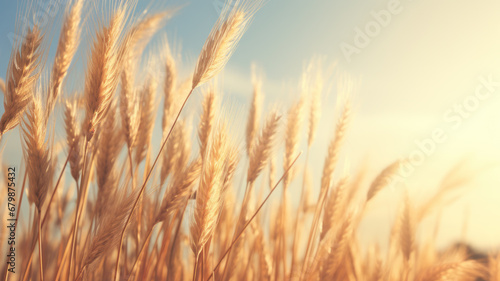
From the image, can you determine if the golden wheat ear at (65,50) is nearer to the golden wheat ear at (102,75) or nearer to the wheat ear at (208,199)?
the golden wheat ear at (102,75)

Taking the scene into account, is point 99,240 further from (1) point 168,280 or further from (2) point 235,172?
(1) point 168,280

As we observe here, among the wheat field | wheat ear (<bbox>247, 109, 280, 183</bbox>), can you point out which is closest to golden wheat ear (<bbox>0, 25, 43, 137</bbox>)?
the wheat field

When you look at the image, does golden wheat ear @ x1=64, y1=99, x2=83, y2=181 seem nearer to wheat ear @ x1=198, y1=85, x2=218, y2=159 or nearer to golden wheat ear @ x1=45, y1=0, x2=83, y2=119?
golden wheat ear @ x1=45, y1=0, x2=83, y2=119

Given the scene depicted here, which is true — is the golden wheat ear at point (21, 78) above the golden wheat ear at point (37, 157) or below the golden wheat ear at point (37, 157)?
above

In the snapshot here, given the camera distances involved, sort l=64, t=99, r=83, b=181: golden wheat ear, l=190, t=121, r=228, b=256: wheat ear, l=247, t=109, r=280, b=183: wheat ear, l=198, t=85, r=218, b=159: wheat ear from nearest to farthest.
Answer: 1. l=190, t=121, r=228, b=256: wheat ear
2. l=64, t=99, r=83, b=181: golden wheat ear
3. l=247, t=109, r=280, b=183: wheat ear
4. l=198, t=85, r=218, b=159: wheat ear

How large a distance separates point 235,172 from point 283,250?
809 millimetres

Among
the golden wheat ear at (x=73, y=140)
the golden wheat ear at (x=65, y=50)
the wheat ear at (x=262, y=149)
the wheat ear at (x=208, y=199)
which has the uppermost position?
the golden wheat ear at (x=65, y=50)

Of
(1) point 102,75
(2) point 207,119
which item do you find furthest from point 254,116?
(1) point 102,75

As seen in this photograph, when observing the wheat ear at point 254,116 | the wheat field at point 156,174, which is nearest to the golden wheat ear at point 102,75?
the wheat field at point 156,174

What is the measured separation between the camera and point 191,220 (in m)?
1.33

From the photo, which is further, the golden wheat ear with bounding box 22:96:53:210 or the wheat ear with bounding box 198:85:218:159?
the wheat ear with bounding box 198:85:218:159

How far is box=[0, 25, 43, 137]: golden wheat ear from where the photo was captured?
1.35 meters

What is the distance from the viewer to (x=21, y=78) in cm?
138

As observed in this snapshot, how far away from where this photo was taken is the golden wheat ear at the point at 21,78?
1.35 metres
